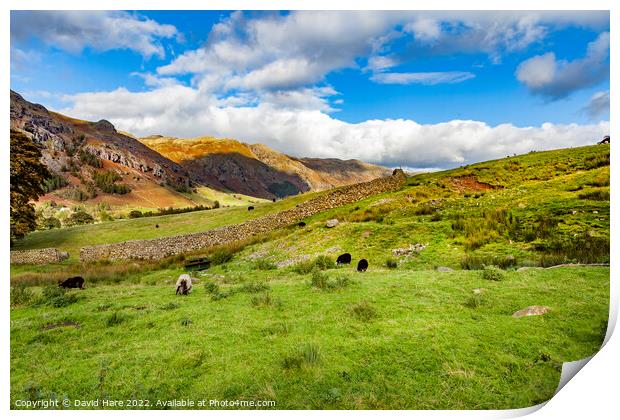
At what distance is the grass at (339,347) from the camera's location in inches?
217

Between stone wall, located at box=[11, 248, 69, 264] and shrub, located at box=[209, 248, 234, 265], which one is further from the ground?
shrub, located at box=[209, 248, 234, 265]

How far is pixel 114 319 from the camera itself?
8203mm

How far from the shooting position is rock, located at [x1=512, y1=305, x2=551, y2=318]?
702cm

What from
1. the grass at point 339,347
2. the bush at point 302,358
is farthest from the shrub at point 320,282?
the bush at point 302,358

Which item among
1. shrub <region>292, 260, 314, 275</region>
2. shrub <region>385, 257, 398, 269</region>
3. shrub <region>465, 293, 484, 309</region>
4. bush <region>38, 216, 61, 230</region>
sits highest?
shrub <region>465, 293, 484, 309</region>

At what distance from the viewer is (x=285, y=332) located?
7039 millimetres

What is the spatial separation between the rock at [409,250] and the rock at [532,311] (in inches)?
285

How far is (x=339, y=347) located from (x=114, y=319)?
5782mm

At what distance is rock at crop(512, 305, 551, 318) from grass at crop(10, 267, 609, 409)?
0.23 meters

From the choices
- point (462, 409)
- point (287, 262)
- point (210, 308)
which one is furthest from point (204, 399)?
point (287, 262)

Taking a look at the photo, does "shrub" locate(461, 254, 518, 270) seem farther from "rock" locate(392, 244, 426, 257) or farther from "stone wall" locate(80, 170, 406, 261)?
"stone wall" locate(80, 170, 406, 261)

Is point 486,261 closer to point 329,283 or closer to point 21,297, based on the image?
point 329,283

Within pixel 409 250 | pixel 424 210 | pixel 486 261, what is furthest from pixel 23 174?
pixel 424 210

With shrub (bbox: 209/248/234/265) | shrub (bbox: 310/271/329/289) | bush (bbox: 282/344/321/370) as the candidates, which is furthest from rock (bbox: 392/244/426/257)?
shrub (bbox: 209/248/234/265)
